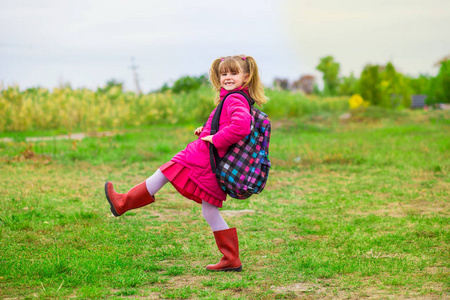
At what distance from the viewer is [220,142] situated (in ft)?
11.5

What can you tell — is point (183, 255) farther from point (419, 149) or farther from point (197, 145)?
point (419, 149)

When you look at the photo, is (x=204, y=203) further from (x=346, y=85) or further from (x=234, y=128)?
(x=346, y=85)

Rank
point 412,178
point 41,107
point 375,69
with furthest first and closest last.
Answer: point 375,69
point 41,107
point 412,178

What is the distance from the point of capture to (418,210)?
5859mm

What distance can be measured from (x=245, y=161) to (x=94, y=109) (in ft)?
48.5

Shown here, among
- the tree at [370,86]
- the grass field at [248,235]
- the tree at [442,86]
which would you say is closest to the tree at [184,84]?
the tree at [370,86]

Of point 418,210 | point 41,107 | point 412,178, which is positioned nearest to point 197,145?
point 418,210

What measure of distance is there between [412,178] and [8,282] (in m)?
6.38

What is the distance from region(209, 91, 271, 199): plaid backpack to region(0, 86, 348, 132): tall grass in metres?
11.6

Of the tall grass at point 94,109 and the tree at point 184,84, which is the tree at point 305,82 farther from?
the tall grass at point 94,109

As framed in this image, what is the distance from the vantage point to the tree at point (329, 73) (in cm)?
4551

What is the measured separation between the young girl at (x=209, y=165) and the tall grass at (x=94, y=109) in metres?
11.5

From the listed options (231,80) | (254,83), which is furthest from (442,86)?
(231,80)

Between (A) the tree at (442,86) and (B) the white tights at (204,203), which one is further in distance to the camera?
→ (A) the tree at (442,86)
